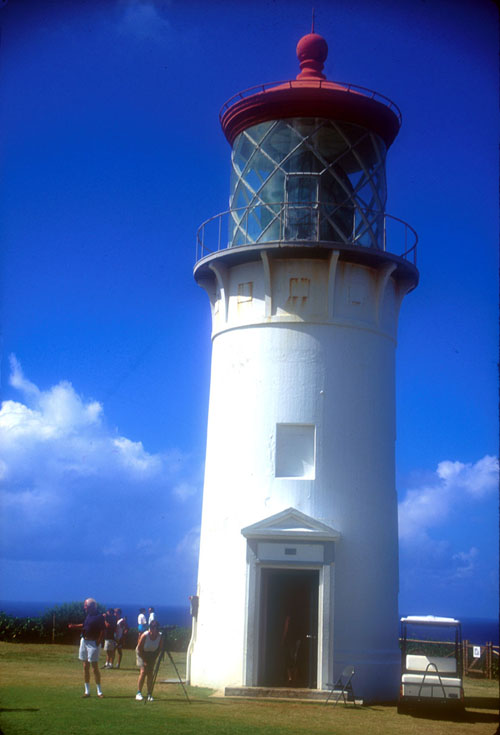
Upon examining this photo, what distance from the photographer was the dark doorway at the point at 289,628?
18125 millimetres

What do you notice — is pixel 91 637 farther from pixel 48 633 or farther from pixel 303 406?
pixel 48 633

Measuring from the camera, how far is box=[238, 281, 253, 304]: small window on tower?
20.2 m

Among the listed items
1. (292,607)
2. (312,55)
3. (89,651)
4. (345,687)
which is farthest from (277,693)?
(312,55)

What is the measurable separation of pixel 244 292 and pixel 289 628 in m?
7.37

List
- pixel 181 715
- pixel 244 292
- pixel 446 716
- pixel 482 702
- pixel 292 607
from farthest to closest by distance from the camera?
pixel 244 292, pixel 482 702, pixel 292 607, pixel 446 716, pixel 181 715

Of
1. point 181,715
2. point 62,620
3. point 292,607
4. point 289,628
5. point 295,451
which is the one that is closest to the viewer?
point 181,715

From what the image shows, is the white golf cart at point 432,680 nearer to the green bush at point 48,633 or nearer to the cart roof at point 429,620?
the cart roof at point 429,620

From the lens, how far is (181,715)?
14594 millimetres

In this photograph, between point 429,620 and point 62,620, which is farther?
point 62,620

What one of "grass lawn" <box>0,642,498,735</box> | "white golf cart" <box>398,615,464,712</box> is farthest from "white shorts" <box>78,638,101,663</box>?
"white golf cart" <box>398,615,464,712</box>

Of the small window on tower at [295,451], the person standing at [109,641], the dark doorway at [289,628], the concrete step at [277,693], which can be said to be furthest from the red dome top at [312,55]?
the person standing at [109,641]

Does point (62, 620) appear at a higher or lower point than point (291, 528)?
lower

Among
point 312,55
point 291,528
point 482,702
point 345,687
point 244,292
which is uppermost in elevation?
point 312,55

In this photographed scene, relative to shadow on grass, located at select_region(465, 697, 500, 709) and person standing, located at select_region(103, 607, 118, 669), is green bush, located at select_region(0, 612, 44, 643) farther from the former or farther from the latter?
shadow on grass, located at select_region(465, 697, 500, 709)
